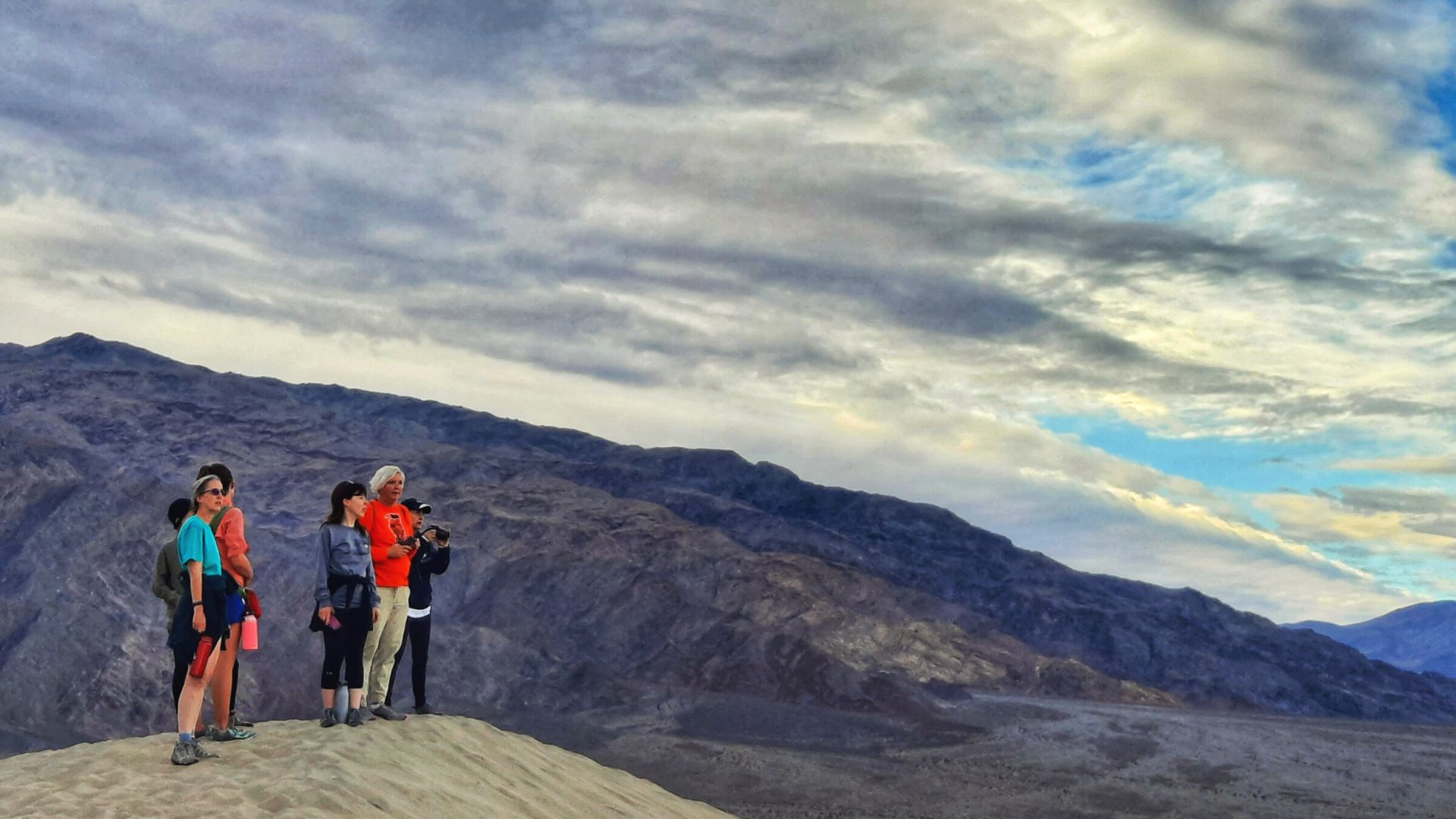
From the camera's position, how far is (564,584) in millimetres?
64688

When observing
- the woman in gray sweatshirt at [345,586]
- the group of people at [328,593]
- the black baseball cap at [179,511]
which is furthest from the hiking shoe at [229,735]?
the black baseball cap at [179,511]

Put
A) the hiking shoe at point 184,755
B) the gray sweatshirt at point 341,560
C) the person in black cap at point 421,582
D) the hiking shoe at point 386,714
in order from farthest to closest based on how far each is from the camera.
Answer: the person in black cap at point 421,582
the hiking shoe at point 386,714
the gray sweatshirt at point 341,560
the hiking shoe at point 184,755

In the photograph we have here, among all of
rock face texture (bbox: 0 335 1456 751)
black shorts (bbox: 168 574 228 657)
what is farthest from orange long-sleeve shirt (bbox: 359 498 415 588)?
rock face texture (bbox: 0 335 1456 751)

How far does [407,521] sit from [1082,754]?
34519mm

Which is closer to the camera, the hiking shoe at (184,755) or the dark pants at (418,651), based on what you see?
the hiking shoe at (184,755)

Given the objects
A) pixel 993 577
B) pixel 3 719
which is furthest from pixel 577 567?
→ pixel 993 577

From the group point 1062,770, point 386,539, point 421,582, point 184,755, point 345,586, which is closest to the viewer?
point 184,755

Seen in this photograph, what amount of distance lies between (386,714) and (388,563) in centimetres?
138

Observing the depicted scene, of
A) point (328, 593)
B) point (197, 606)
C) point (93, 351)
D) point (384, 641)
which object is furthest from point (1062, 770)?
point (93, 351)

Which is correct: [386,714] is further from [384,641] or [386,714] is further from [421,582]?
[421,582]

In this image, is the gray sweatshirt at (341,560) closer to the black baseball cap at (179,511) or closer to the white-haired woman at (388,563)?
the white-haired woman at (388,563)

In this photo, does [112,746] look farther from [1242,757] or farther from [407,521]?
[1242,757]

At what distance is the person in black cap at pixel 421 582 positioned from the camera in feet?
34.8

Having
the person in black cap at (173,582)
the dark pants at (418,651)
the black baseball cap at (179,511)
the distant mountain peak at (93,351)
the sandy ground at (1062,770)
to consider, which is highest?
the distant mountain peak at (93,351)
